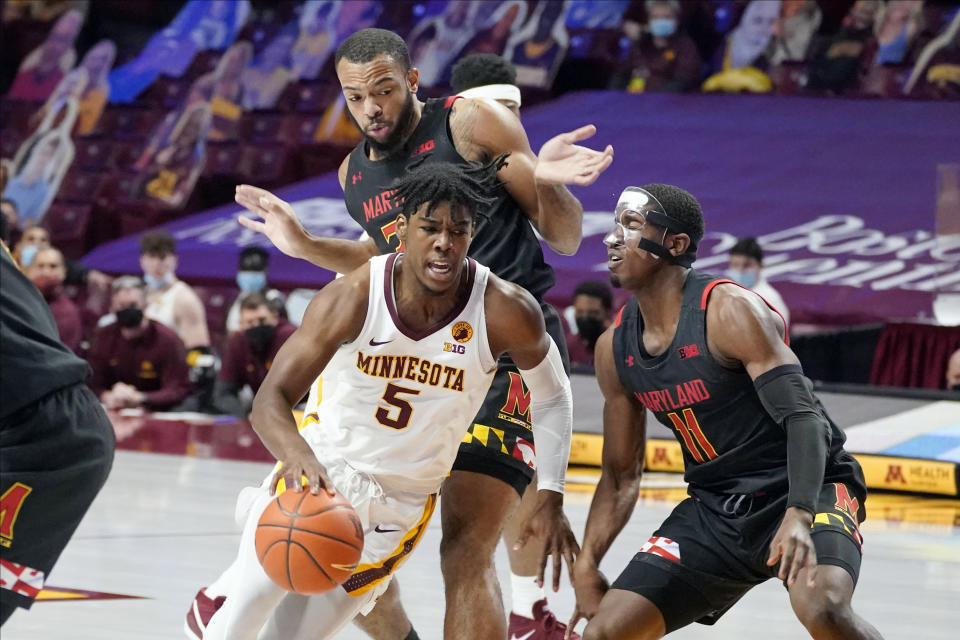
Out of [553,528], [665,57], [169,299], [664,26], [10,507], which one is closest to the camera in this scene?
[10,507]

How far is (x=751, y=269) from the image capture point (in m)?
10.7

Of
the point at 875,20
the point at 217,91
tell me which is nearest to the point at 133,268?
the point at 217,91

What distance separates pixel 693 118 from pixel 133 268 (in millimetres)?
5613

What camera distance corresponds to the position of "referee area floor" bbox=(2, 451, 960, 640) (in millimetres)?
5812

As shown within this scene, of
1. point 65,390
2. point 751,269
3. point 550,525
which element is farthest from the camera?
point 751,269

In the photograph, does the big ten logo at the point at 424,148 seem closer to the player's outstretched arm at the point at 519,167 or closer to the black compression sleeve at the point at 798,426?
the player's outstretched arm at the point at 519,167

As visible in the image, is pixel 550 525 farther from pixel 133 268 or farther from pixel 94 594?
pixel 133 268

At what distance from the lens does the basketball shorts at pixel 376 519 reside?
4164 millimetres

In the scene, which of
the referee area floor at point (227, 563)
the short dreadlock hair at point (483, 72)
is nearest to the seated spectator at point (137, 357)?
the referee area floor at point (227, 563)

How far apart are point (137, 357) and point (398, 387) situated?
7243 mm

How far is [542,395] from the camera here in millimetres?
4512

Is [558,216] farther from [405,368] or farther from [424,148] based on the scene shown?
[405,368]

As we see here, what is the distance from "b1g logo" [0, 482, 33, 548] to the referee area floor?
1.90 m

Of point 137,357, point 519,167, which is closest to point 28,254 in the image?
point 137,357
